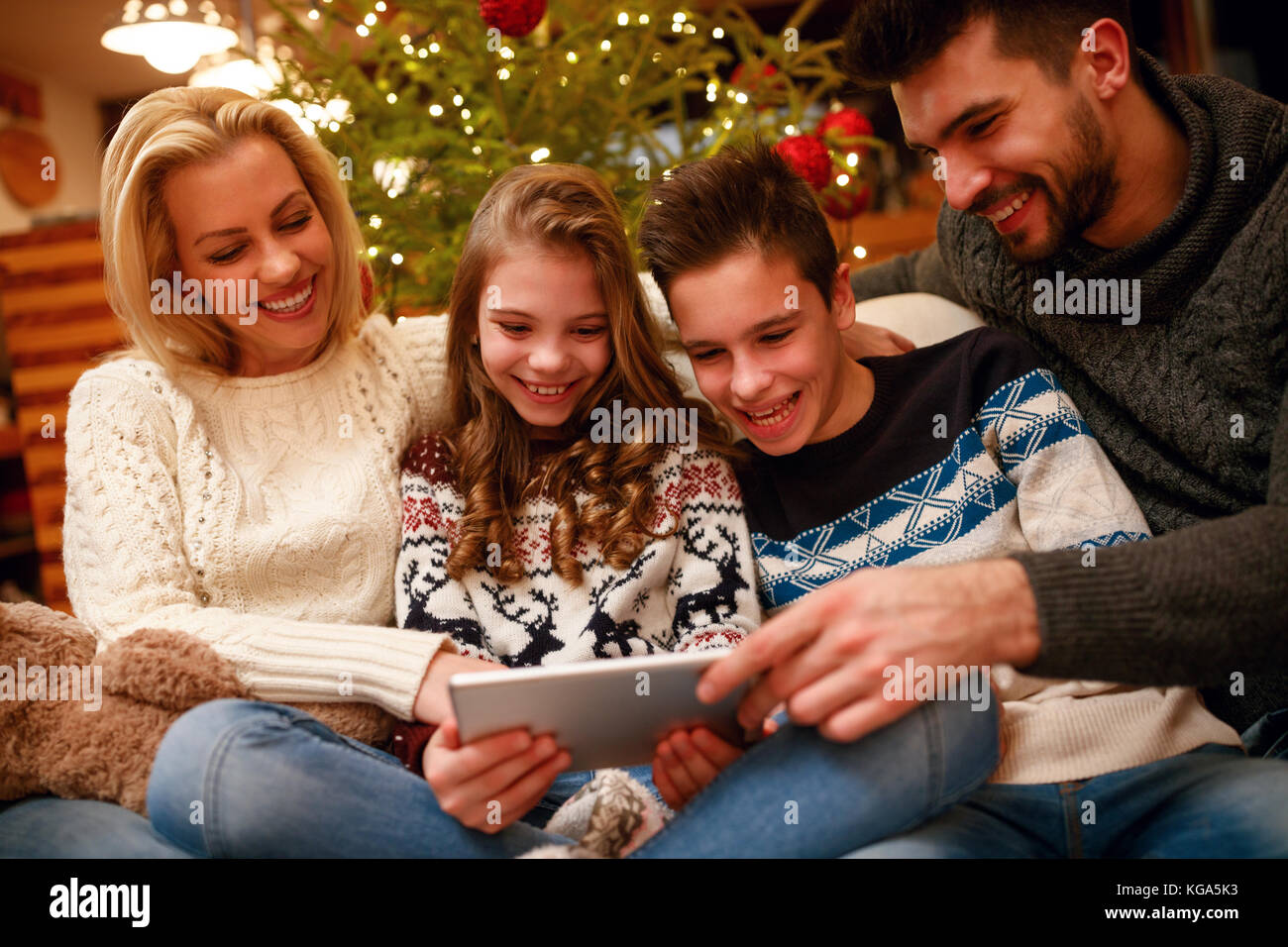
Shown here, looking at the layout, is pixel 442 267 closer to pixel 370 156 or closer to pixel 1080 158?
pixel 370 156

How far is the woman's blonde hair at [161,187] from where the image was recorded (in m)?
1.30

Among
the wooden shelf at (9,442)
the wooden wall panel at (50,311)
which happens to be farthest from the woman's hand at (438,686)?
the wooden shelf at (9,442)

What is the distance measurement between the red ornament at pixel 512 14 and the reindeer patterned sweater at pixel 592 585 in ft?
2.36

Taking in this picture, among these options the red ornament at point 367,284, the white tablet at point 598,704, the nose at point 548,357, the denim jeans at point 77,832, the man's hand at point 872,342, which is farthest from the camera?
the red ornament at point 367,284

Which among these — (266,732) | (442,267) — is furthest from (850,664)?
(442,267)

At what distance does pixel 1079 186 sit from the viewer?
122 centimetres

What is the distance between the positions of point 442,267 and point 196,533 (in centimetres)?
73

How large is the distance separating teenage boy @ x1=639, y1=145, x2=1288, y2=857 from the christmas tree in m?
0.43

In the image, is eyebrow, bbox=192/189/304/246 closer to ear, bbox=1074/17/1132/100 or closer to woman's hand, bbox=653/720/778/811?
woman's hand, bbox=653/720/778/811

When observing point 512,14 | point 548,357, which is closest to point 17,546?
point 512,14

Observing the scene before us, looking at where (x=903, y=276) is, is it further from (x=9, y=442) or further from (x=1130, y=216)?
(x=9, y=442)

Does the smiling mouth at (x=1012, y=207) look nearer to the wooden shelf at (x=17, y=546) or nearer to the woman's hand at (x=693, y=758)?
the woman's hand at (x=693, y=758)

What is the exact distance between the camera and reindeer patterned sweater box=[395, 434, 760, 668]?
126cm

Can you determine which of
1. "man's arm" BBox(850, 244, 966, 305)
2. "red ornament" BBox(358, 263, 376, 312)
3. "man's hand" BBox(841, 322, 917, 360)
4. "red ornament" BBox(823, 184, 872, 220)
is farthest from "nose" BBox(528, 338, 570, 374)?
"red ornament" BBox(823, 184, 872, 220)
